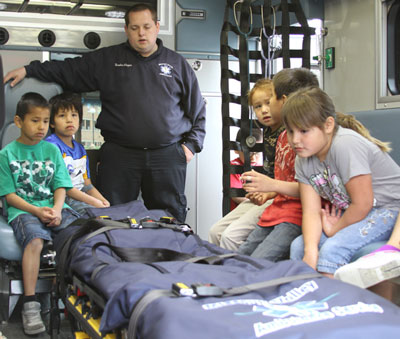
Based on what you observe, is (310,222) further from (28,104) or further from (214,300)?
(28,104)

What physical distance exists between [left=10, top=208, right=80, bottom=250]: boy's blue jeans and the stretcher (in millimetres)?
925

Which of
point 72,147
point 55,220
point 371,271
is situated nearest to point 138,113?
point 72,147

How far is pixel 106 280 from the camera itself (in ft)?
6.09

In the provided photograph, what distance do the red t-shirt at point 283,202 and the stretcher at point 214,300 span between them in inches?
28.9

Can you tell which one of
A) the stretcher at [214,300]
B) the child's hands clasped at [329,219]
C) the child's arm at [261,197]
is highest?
the child's arm at [261,197]

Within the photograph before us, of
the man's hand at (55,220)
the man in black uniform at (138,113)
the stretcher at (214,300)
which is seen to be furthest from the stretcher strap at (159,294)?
the man in black uniform at (138,113)

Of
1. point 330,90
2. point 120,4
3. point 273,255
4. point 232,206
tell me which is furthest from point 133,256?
point 120,4

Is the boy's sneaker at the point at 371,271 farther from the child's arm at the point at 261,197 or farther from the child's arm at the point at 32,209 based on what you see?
the child's arm at the point at 32,209

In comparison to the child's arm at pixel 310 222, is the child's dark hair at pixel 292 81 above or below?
above

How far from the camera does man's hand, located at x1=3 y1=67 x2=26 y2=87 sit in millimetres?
3858

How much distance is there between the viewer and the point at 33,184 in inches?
135

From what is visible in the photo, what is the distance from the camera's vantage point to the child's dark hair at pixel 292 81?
9.69 feet

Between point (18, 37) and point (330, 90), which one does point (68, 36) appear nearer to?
point (18, 37)

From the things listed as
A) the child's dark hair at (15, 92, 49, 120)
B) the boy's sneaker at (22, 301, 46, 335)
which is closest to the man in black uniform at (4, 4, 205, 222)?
the child's dark hair at (15, 92, 49, 120)
